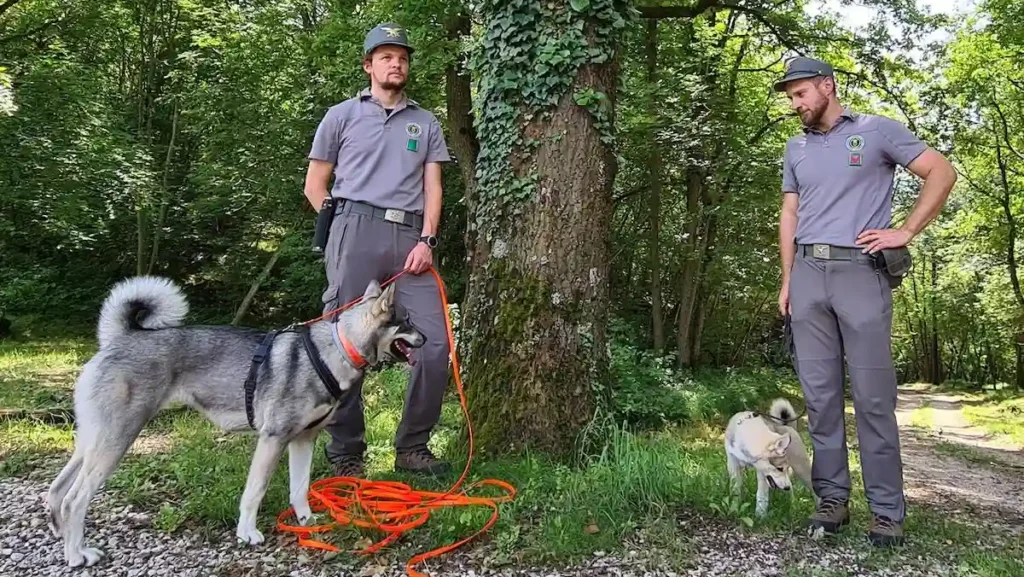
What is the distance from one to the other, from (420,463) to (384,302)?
1185 millimetres

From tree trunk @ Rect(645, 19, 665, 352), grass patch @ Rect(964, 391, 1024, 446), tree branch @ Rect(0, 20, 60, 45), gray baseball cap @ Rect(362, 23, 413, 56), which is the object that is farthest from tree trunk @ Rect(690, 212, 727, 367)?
tree branch @ Rect(0, 20, 60, 45)

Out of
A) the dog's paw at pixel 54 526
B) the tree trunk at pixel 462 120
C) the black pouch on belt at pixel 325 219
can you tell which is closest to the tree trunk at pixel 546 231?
the black pouch on belt at pixel 325 219

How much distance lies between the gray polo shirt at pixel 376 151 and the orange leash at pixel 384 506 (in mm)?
592

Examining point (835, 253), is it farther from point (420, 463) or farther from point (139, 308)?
point (139, 308)

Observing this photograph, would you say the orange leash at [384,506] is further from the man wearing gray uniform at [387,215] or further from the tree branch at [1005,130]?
the tree branch at [1005,130]

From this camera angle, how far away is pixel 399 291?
4.13 metres

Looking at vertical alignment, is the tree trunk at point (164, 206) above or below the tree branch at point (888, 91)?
below

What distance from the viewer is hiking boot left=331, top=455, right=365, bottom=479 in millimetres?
4262

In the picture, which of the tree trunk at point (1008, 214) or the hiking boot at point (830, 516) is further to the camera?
the tree trunk at point (1008, 214)

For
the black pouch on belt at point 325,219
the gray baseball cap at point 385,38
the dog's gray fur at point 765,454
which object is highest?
the gray baseball cap at point 385,38

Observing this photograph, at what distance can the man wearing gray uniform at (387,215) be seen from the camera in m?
4.11

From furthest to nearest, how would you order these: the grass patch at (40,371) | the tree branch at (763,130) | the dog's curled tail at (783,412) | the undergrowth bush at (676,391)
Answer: the tree branch at (763,130)
the undergrowth bush at (676,391)
the grass patch at (40,371)
the dog's curled tail at (783,412)

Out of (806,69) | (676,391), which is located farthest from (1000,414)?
(806,69)

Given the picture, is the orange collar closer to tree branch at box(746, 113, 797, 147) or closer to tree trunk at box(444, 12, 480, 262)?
tree trunk at box(444, 12, 480, 262)
